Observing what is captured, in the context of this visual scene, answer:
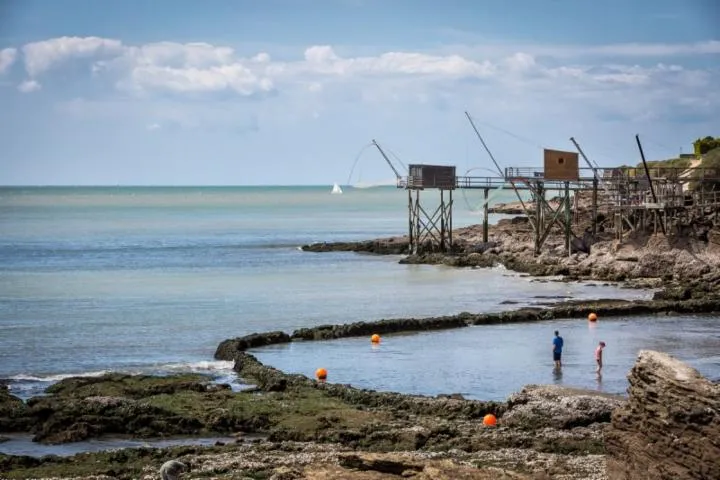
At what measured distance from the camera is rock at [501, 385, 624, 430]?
2342 cm

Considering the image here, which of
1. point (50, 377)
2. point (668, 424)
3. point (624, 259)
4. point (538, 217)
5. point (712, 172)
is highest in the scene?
point (712, 172)

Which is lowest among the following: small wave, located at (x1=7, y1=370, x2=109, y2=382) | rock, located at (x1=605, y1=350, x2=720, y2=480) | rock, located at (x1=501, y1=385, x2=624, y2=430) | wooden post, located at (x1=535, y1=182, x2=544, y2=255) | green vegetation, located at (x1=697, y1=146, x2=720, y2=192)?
small wave, located at (x1=7, y1=370, x2=109, y2=382)

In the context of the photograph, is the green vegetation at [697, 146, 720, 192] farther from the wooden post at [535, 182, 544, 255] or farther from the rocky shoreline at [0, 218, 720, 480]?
the rocky shoreline at [0, 218, 720, 480]

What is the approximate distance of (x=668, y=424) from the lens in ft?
50.2

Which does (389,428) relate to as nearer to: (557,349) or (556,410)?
(556,410)

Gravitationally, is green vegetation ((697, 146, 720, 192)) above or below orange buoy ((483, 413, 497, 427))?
above

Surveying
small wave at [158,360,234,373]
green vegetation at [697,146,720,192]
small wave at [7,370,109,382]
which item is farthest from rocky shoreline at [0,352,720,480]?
green vegetation at [697,146,720,192]

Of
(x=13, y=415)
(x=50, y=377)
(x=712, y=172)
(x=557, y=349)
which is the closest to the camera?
(x=13, y=415)

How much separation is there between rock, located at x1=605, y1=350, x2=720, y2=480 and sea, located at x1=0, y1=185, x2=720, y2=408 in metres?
12.4

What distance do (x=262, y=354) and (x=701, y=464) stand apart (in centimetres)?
2221

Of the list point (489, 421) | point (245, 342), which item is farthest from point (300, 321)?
point (489, 421)

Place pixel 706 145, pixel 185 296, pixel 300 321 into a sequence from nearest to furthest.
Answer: pixel 300 321
pixel 185 296
pixel 706 145

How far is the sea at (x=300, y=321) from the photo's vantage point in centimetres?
3269

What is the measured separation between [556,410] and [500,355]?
442 inches
